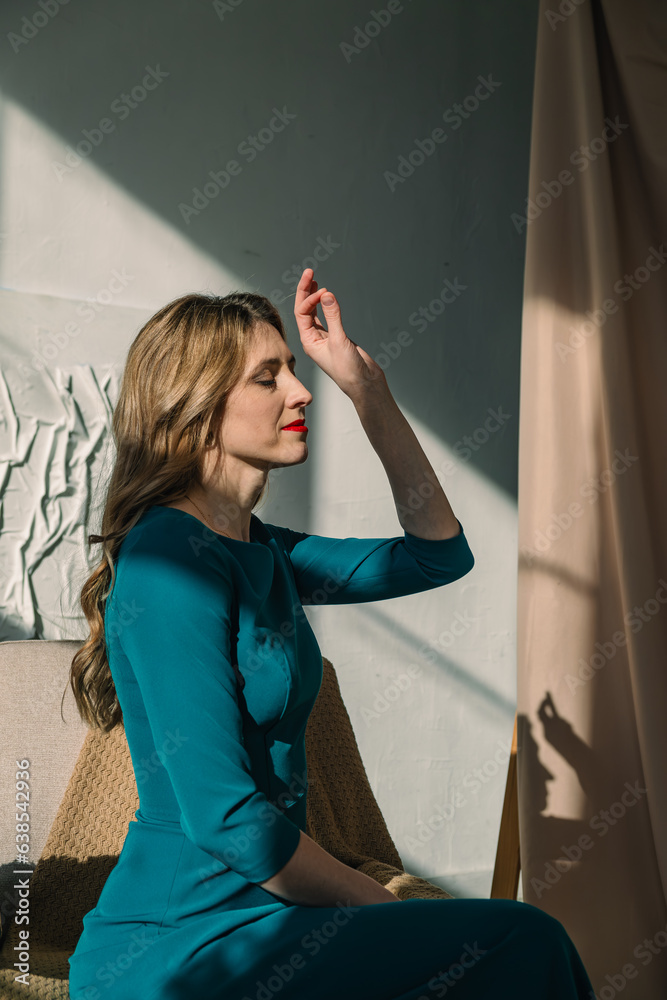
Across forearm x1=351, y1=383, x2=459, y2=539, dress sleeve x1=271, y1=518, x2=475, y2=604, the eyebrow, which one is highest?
forearm x1=351, y1=383, x2=459, y2=539

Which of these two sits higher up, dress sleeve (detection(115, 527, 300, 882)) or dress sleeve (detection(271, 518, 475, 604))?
dress sleeve (detection(271, 518, 475, 604))

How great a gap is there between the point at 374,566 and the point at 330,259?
1245 mm

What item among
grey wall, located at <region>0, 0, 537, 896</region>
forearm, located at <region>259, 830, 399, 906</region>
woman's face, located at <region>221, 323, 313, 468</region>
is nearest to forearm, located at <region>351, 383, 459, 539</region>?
woman's face, located at <region>221, 323, 313, 468</region>

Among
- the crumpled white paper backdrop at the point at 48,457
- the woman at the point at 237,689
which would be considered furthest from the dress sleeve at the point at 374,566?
the crumpled white paper backdrop at the point at 48,457

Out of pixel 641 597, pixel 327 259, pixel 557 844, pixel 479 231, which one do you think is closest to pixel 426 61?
pixel 479 231

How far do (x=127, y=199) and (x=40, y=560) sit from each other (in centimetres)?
90

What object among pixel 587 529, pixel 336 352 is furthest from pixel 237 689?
pixel 587 529

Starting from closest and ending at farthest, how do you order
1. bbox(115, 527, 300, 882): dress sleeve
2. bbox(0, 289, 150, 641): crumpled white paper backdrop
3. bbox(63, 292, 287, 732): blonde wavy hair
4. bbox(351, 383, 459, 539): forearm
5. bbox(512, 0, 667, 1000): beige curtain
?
bbox(115, 527, 300, 882): dress sleeve
bbox(63, 292, 287, 732): blonde wavy hair
bbox(351, 383, 459, 539): forearm
bbox(512, 0, 667, 1000): beige curtain
bbox(0, 289, 150, 641): crumpled white paper backdrop

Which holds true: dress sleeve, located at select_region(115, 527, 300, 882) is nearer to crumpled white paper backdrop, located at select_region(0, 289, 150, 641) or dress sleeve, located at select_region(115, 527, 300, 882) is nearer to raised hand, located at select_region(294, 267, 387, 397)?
raised hand, located at select_region(294, 267, 387, 397)

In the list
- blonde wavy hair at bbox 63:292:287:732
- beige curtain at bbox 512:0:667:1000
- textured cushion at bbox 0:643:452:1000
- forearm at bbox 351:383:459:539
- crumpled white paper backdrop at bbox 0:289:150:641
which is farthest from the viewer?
crumpled white paper backdrop at bbox 0:289:150:641

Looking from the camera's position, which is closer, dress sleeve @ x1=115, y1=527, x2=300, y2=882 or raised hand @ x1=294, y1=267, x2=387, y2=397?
dress sleeve @ x1=115, y1=527, x2=300, y2=882

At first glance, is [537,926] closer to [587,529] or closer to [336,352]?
[336,352]

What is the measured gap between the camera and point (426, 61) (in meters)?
2.45

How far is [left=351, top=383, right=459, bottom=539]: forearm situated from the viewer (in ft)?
4.10
